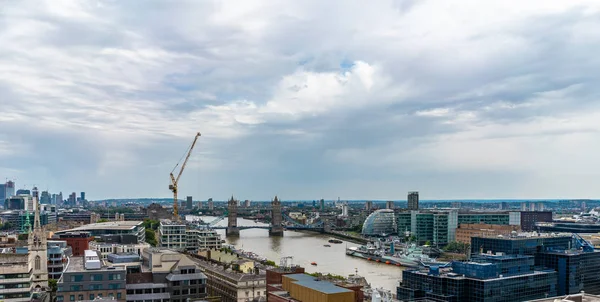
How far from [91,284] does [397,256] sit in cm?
6438

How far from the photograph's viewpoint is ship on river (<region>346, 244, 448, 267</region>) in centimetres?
8231

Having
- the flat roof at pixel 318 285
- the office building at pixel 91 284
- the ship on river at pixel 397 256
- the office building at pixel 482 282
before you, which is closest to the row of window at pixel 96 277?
the office building at pixel 91 284

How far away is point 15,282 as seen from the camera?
36.3 metres

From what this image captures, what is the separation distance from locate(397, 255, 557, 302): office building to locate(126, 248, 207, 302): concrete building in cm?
1852

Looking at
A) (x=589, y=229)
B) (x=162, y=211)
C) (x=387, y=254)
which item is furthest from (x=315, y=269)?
(x=162, y=211)

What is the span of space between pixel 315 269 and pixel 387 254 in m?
24.4

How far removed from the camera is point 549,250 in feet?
172

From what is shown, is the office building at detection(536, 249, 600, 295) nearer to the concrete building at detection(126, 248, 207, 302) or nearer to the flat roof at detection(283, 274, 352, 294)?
the flat roof at detection(283, 274, 352, 294)

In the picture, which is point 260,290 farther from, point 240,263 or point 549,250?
A: point 549,250

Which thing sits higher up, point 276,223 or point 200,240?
point 200,240

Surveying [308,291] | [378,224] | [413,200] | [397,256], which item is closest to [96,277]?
[308,291]

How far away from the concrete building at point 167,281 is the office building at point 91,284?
133 cm

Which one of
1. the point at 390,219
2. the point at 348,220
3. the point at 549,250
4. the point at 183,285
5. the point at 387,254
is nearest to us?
the point at 183,285

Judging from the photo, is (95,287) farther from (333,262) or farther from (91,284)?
(333,262)
